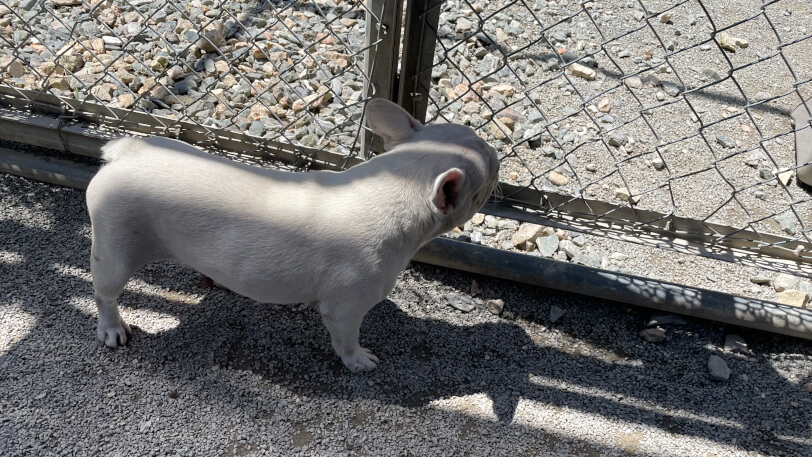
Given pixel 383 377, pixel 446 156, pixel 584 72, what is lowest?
pixel 383 377

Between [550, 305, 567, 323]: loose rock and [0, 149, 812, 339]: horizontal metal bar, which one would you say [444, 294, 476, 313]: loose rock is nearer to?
[0, 149, 812, 339]: horizontal metal bar

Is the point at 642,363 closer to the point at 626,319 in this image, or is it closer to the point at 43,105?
the point at 626,319

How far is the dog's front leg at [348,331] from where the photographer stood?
2.87 metres

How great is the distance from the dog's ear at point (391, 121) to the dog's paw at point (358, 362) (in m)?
1.11

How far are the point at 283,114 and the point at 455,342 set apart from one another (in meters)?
2.33

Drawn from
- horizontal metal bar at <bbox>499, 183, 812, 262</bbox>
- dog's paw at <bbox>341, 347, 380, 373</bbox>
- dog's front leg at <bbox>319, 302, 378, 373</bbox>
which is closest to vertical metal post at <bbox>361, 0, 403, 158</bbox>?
horizontal metal bar at <bbox>499, 183, 812, 262</bbox>

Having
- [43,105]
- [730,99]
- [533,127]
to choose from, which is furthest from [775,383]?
[43,105]

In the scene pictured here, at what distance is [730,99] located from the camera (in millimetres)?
5098

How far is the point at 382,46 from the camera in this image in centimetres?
299

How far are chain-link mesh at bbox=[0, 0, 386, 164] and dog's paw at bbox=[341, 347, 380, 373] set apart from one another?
1583mm

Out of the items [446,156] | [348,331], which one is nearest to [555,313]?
[348,331]

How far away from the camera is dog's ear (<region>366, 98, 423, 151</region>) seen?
2762 millimetres

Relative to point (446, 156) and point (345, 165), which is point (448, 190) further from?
point (345, 165)

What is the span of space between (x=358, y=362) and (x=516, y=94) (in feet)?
9.24
